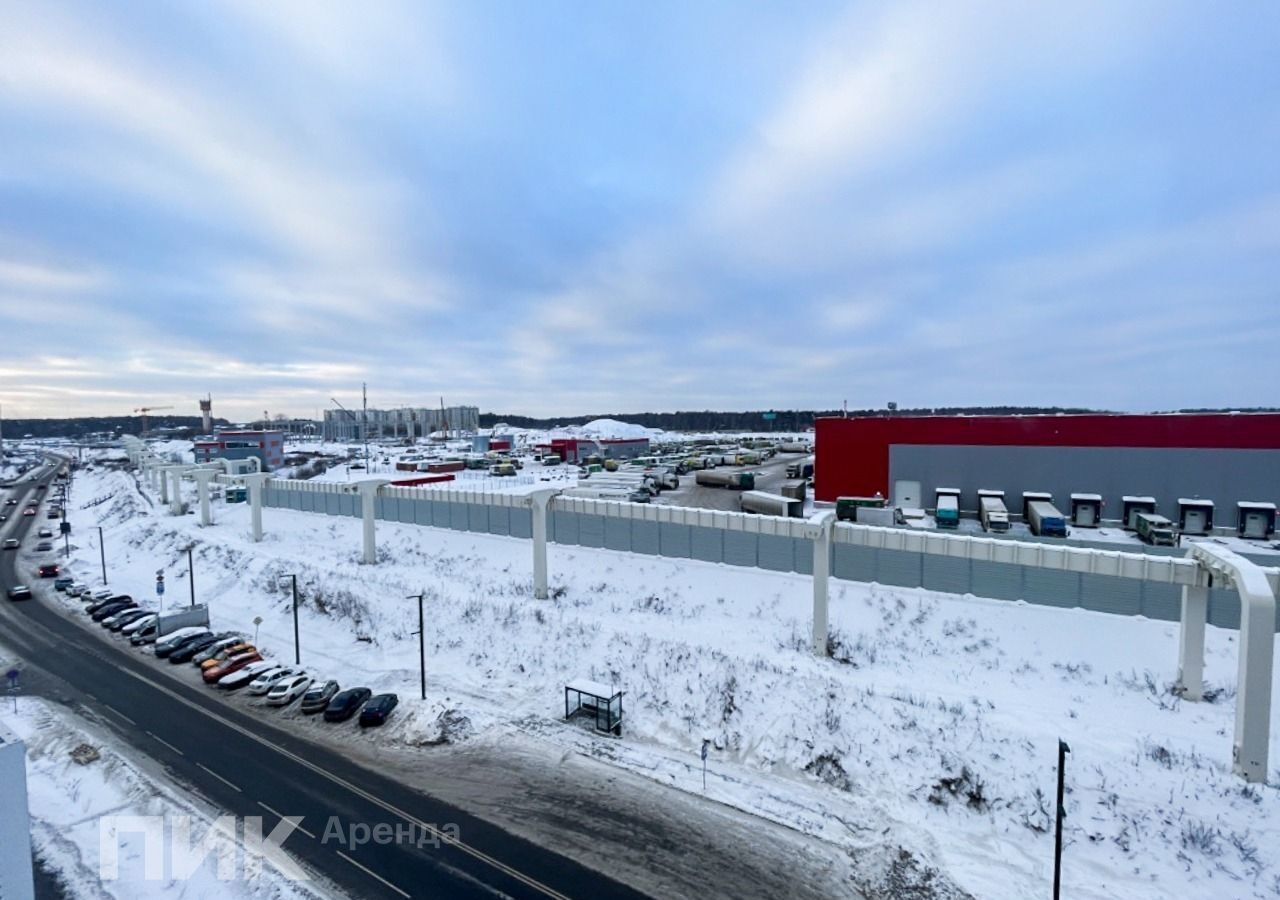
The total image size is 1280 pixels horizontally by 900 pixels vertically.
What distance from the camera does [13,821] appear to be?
922 cm

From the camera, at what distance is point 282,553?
37156 mm

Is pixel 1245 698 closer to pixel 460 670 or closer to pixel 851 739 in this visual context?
pixel 851 739

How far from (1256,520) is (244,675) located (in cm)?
5105

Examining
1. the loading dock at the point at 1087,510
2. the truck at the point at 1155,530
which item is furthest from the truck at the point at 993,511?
the truck at the point at 1155,530

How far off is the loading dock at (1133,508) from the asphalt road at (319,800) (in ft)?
126

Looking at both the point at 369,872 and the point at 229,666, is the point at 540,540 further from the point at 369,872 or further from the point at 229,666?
the point at 369,872

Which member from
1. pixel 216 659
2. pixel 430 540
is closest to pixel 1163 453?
pixel 430 540

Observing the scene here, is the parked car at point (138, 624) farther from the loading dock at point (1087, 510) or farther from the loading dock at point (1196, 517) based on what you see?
the loading dock at point (1196, 517)

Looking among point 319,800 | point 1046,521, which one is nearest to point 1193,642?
point 1046,521

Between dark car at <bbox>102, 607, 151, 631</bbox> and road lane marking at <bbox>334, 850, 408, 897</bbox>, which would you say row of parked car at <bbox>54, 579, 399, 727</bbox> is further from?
road lane marking at <bbox>334, 850, 408, 897</bbox>

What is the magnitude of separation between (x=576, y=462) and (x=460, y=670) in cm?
6716

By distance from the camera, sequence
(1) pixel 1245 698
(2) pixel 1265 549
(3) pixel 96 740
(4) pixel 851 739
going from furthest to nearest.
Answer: (2) pixel 1265 549 < (3) pixel 96 740 < (4) pixel 851 739 < (1) pixel 1245 698

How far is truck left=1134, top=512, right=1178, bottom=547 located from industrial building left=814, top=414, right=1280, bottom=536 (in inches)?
144

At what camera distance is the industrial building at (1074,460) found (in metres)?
34.4
